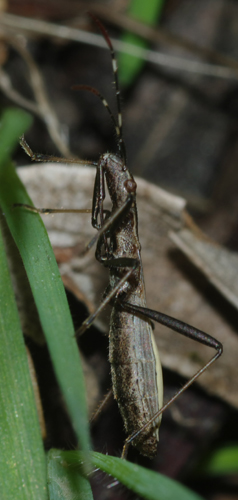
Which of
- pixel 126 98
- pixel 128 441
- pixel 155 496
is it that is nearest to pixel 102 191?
pixel 128 441

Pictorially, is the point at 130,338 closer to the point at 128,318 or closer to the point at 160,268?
the point at 128,318

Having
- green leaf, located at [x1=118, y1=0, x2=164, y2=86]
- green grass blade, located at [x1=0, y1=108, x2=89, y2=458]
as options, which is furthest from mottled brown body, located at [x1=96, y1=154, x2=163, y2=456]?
green leaf, located at [x1=118, y1=0, x2=164, y2=86]

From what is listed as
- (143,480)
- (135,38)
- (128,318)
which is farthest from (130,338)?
(135,38)

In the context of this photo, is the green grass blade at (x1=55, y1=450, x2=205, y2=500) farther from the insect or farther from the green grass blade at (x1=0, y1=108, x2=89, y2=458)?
the insect

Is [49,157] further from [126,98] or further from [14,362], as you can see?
[126,98]

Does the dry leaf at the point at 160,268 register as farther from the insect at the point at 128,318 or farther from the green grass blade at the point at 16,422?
the green grass blade at the point at 16,422

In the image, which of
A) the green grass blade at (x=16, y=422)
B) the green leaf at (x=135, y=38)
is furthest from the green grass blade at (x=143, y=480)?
the green leaf at (x=135, y=38)
